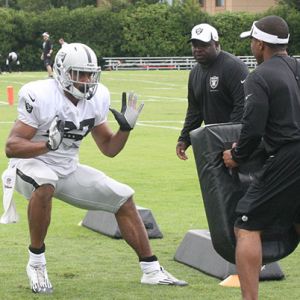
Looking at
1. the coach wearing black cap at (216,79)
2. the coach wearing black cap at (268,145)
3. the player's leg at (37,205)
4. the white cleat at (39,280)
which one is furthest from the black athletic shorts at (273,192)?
the coach wearing black cap at (216,79)

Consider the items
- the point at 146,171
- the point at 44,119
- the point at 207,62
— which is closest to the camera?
the point at 44,119

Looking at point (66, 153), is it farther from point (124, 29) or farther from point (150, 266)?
point (124, 29)

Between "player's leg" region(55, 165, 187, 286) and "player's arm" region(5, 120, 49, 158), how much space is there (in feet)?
1.40

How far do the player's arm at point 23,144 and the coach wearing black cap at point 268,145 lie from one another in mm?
1332

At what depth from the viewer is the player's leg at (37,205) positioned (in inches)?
260

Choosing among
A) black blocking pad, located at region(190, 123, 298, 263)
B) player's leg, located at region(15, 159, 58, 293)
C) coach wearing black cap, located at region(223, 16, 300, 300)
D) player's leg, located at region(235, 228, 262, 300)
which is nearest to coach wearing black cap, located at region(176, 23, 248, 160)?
black blocking pad, located at region(190, 123, 298, 263)

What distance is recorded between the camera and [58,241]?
8.53m

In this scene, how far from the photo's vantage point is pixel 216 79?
8.09m

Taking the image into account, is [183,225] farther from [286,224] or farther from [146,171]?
[146,171]

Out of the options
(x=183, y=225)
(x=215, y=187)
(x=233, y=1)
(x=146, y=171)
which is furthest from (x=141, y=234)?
(x=233, y=1)

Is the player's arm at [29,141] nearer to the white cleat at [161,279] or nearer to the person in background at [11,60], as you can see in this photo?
the white cleat at [161,279]

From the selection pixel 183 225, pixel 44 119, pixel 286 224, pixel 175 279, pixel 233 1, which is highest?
pixel 44 119

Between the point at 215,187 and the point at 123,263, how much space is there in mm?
1727

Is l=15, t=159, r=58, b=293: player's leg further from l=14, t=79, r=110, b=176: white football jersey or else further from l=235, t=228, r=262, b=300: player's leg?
l=235, t=228, r=262, b=300: player's leg
